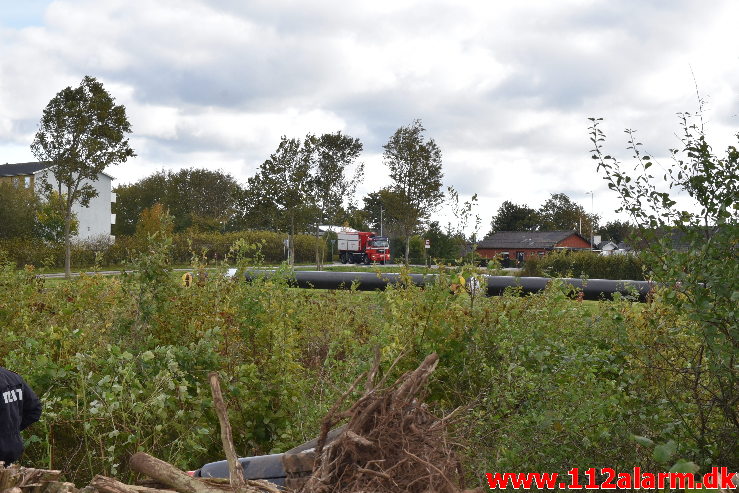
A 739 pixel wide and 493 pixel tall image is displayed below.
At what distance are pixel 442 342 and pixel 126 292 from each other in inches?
113

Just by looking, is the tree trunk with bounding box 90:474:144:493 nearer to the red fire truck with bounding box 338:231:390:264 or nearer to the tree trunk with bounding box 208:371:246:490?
the tree trunk with bounding box 208:371:246:490

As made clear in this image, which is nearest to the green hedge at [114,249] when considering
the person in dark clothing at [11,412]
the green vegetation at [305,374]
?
the green vegetation at [305,374]

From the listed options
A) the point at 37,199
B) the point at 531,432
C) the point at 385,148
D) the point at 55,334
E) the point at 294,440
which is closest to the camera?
the point at 531,432

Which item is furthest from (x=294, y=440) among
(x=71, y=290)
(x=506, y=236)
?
(x=506, y=236)

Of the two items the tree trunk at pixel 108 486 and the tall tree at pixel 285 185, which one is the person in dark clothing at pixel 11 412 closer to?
the tree trunk at pixel 108 486

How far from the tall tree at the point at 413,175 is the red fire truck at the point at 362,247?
12.2 m

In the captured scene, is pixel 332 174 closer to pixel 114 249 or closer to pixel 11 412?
pixel 114 249

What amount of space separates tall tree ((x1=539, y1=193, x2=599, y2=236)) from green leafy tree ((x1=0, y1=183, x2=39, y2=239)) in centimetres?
6480

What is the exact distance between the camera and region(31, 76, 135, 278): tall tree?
2973cm

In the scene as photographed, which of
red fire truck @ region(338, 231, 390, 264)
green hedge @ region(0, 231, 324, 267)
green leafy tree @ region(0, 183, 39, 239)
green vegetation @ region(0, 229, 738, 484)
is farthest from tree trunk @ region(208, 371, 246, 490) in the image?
red fire truck @ region(338, 231, 390, 264)

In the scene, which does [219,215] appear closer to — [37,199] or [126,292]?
[37,199]

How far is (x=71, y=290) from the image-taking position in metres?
8.24

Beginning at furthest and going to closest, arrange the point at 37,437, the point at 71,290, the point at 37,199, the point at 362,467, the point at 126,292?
the point at 37,199 < the point at 71,290 < the point at 126,292 < the point at 37,437 < the point at 362,467

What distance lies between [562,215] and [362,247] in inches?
1865
